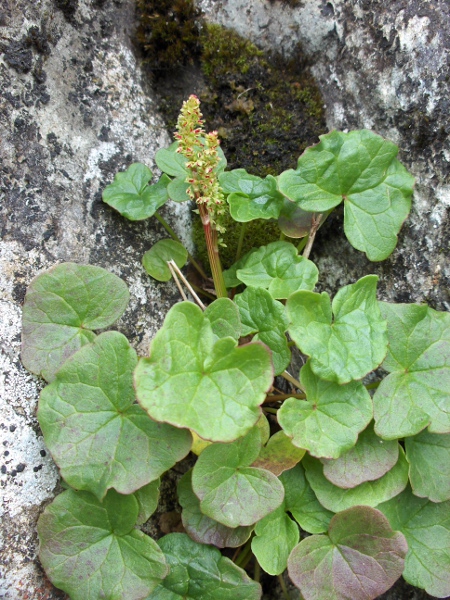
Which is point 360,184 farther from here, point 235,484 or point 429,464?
point 235,484

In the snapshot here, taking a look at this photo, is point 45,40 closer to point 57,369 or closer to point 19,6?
point 19,6

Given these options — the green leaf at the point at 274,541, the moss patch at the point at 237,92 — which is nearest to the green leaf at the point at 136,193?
the moss patch at the point at 237,92

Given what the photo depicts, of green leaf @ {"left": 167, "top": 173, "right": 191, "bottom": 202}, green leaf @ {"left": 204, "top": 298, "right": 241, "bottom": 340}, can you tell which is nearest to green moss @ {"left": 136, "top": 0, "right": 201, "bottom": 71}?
green leaf @ {"left": 167, "top": 173, "right": 191, "bottom": 202}

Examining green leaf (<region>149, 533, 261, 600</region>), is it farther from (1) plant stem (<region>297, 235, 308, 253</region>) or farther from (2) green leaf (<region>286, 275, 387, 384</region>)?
(1) plant stem (<region>297, 235, 308, 253</region>)

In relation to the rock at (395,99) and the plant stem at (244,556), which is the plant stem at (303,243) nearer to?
the rock at (395,99)

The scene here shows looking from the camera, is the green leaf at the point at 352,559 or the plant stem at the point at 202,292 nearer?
the green leaf at the point at 352,559

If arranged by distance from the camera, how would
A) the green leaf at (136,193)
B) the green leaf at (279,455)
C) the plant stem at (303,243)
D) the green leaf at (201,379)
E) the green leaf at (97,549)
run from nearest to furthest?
1. the green leaf at (201,379)
2. the green leaf at (97,549)
3. the green leaf at (279,455)
4. the green leaf at (136,193)
5. the plant stem at (303,243)

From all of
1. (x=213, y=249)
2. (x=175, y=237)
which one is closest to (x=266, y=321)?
(x=213, y=249)
